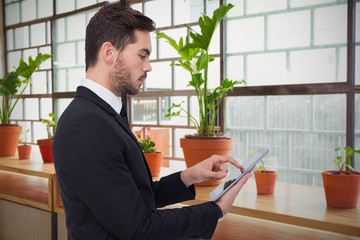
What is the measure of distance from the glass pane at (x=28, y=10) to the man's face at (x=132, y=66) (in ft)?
10.8

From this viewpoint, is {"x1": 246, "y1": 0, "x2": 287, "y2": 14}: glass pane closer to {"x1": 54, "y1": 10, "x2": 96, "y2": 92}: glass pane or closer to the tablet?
the tablet

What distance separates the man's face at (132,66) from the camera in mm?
1207

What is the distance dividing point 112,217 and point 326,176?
3.20 ft

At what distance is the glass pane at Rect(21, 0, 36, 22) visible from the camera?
4.13 m

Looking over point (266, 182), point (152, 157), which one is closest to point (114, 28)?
point (266, 182)

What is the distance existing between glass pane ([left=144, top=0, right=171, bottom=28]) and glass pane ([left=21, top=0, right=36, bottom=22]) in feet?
5.14

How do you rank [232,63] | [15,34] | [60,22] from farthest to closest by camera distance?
[15,34]
[60,22]
[232,63]

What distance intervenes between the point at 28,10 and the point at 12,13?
0.35 m

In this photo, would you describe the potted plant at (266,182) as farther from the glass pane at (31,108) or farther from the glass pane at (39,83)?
the glass pane at (31,108)

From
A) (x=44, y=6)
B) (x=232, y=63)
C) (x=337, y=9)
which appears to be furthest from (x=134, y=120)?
(x=337, y=9)

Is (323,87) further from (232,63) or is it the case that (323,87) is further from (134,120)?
(134,120)

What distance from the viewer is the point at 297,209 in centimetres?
161

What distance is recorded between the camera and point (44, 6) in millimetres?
4004

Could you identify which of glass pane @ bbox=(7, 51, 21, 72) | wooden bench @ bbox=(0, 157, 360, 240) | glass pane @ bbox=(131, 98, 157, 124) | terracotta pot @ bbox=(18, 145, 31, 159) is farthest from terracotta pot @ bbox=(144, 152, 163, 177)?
glass pane @ bbox=(7, 51, 21, 72)
